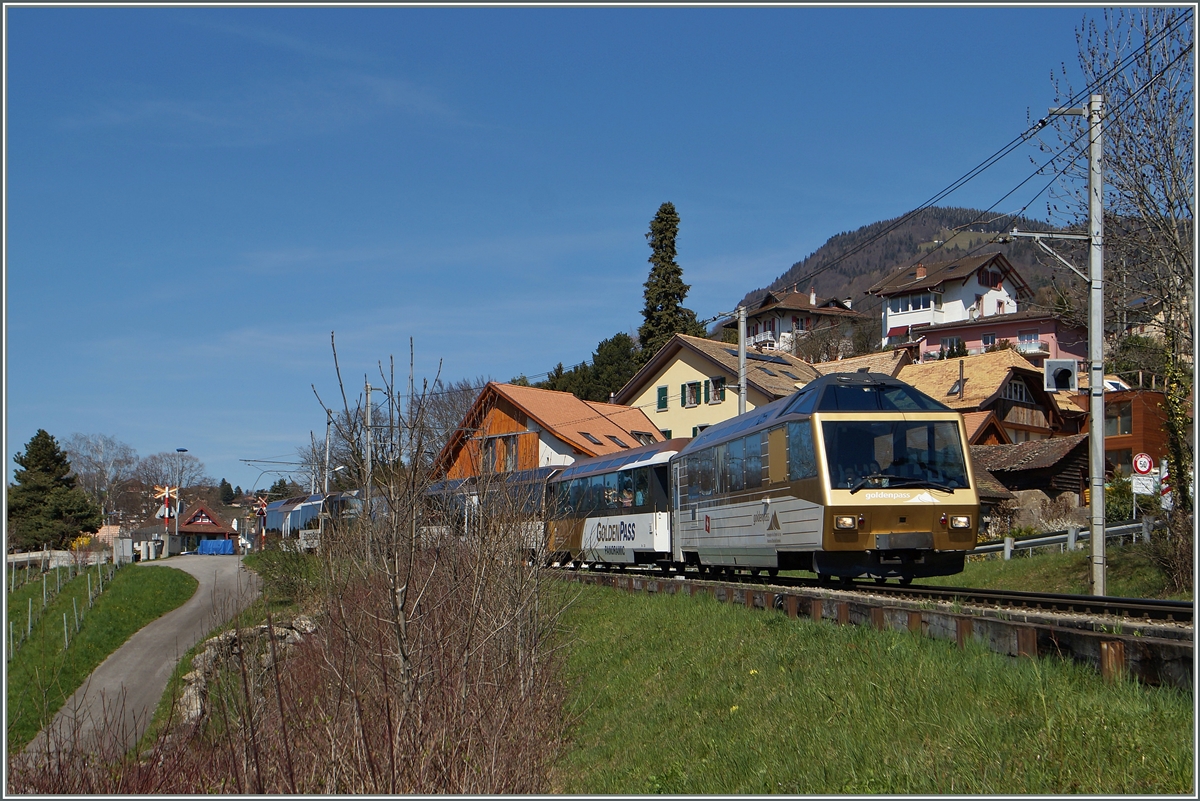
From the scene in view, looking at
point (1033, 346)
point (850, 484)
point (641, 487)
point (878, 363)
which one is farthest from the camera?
point (1033, 346)

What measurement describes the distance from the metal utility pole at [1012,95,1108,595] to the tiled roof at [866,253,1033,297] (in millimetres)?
81128

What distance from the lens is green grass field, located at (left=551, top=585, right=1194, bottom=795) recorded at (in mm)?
6609

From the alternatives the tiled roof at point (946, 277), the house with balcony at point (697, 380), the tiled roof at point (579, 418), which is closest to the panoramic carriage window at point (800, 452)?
the tiled roof at point (579, 418)

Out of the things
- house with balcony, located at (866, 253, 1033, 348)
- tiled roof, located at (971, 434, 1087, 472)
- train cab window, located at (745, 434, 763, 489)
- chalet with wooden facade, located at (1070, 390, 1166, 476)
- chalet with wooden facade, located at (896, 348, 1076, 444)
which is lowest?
train cab window, located at (745, 434, 763, 489)

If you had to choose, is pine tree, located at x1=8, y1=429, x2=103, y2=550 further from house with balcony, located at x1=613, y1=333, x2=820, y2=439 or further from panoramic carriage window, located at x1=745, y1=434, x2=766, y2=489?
panoramic carriage window, located at x1=745, y1=434, x2=766, y2=489

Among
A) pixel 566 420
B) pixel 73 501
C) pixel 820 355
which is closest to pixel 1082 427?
pixel 820 355

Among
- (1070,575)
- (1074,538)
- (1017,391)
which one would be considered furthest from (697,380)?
(1070,575)

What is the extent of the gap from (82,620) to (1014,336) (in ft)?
247

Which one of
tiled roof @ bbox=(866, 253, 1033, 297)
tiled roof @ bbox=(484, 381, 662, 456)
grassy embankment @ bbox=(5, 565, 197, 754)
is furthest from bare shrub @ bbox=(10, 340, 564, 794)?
tiled roof @ bbox=(866, 253, 1033, 297)

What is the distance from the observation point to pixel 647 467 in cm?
2634

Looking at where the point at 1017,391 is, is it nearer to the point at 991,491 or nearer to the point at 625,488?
the point at 991,491

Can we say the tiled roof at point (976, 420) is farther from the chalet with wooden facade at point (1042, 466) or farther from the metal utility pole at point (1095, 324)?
the metal utility pole at point (1095, 324)

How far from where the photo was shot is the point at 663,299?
6919cm

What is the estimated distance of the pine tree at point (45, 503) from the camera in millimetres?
67125
